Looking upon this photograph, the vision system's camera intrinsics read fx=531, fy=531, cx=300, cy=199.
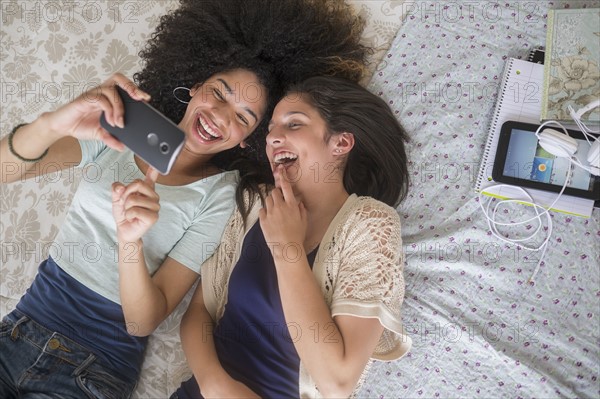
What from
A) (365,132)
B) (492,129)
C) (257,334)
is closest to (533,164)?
(492,129)

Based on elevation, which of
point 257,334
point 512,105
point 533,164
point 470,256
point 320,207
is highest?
point 512,105

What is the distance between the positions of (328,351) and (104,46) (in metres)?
1.14

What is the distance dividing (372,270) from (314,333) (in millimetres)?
162

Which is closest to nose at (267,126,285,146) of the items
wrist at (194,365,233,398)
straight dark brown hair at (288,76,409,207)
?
straight dark brown hair at (288,76,409,207)

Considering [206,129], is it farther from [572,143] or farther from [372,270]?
[572,143]

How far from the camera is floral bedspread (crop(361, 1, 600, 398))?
119 centimetres

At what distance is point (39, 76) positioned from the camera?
5.19 ft

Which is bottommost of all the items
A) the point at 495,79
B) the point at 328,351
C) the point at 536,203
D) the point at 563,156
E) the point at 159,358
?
the point at 159,358

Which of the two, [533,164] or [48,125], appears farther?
[533,164]

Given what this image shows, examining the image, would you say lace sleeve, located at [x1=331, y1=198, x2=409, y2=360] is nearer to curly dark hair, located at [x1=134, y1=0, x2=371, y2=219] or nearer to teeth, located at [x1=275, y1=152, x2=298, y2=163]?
teeth, located at [x1=275, y1=152, x2=298, y2=163]

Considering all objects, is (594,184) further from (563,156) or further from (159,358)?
(159,358)

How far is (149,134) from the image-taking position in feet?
2.95

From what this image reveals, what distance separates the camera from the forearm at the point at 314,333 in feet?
3.20

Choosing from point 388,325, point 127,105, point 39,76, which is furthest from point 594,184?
point 39,76
